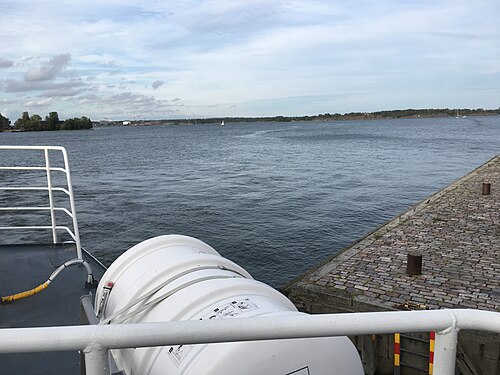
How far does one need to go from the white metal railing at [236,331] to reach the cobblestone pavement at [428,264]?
26.8 ft

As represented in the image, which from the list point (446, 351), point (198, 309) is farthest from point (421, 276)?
point (446, 351)

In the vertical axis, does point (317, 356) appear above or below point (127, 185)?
above

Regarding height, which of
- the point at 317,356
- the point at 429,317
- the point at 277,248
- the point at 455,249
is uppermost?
the point at 429,317

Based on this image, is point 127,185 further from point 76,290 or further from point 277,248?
point 76,290

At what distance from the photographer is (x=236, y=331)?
4.77 ft

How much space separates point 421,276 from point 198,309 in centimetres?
909

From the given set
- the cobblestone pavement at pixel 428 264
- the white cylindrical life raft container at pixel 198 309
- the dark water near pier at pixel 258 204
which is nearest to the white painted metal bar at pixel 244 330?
the white cylindrical life raft container at pixel 198 309

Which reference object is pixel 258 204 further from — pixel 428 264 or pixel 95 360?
pixel 95 360

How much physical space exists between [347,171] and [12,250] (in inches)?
1560

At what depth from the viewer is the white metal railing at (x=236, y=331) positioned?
1.36 meters

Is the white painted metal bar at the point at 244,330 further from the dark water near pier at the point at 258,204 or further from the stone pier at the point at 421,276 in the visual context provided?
the dark water near pier at the point at 258,204

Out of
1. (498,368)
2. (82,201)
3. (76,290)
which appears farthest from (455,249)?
(82,201)

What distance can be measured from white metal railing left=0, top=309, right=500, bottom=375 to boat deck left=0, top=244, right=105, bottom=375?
9.69 feet

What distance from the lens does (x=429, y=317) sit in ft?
5.15
